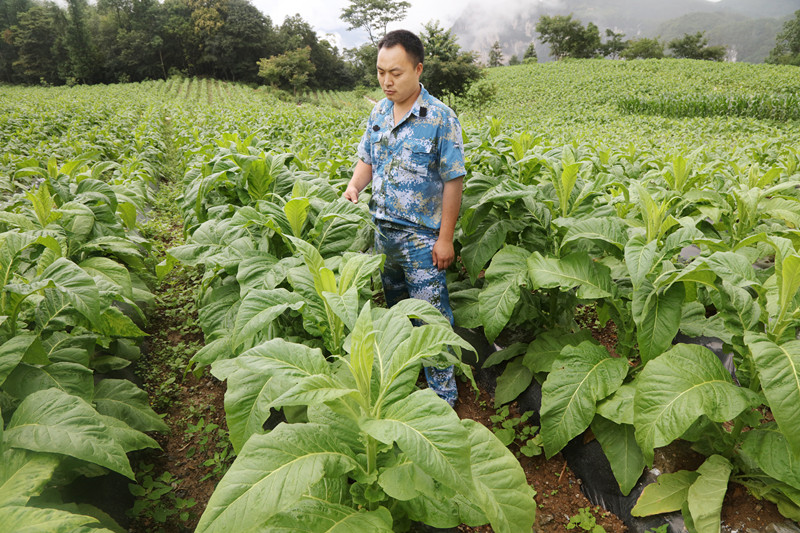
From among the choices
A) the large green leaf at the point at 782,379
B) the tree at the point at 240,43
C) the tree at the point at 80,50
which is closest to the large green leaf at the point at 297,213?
the large green leaf at the point at 782,379

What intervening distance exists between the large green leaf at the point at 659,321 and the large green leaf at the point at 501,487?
875 mm

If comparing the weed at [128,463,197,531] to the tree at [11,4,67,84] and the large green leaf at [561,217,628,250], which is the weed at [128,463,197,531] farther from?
the tree at [11,4,67,84]

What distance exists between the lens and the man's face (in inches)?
102

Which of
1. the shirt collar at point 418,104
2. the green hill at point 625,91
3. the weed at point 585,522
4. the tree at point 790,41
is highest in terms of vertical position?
the tree at point 790,41

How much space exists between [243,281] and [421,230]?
3.94ft

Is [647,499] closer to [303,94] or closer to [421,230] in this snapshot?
[421,230]

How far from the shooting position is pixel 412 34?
2.66m

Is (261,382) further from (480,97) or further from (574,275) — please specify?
(480,97)

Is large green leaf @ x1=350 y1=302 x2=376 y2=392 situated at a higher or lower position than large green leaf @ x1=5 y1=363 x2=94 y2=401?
higher

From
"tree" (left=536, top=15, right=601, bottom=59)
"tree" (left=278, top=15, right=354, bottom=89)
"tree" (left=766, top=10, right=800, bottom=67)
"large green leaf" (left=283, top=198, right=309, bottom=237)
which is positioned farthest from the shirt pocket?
"tree" (left=766, top=10, right=800, bottom=67)

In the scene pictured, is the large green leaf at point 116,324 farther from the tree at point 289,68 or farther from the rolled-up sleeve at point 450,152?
the tree at point 289,68

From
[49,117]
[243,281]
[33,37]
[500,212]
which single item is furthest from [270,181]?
[33,37]

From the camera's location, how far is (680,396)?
5.80ft

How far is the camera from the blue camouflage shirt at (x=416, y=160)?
2.72m
